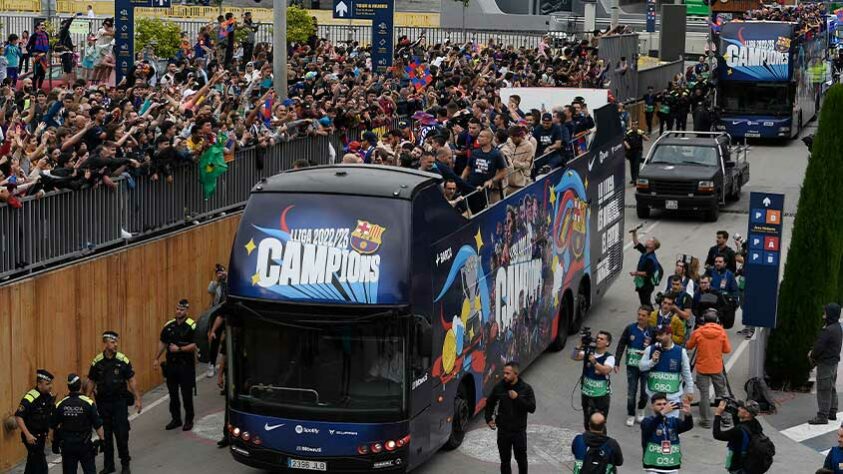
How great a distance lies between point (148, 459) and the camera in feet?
57.4

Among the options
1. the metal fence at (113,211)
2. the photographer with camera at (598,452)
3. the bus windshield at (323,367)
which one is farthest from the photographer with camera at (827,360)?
the metal fence at (113,211)

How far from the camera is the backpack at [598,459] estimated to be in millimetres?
13797

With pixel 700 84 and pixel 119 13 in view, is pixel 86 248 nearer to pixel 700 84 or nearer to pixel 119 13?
pixel 119 13

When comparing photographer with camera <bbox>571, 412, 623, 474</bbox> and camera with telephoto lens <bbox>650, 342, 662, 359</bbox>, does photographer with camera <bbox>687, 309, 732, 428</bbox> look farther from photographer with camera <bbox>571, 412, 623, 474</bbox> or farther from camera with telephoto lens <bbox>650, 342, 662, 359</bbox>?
A: photographer with camera <bbox>571, 412, 623, 474</bbox>

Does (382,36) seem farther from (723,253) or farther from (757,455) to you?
(757,455)

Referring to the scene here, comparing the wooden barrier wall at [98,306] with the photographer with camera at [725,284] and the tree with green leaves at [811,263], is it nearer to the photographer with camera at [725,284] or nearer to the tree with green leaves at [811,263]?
the photographer with camera at [725,284]

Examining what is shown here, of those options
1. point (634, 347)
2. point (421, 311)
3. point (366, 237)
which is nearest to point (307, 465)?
point (421, 311)

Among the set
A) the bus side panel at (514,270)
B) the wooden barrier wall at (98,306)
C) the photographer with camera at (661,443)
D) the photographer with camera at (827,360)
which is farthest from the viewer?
the photographer with camera at (827,360)

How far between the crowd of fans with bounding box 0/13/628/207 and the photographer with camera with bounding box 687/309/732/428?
4.06 metres

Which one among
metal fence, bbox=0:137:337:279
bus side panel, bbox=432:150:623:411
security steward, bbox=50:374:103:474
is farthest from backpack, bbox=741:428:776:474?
metal fence, bbox=0:137:337:279

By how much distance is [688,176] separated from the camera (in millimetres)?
33438

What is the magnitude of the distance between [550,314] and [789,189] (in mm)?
17665

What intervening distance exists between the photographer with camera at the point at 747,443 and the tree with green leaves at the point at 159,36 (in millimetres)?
30433

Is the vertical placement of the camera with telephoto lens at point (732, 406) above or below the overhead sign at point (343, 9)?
below
